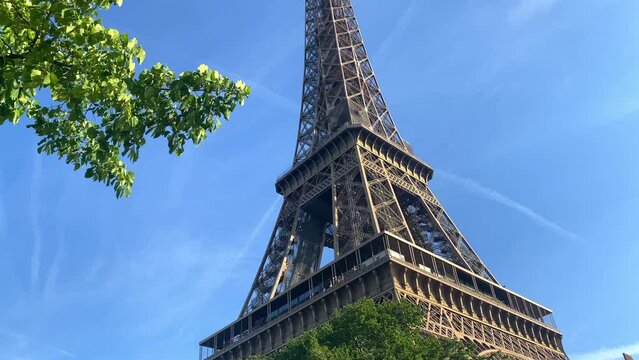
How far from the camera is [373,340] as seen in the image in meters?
25.6

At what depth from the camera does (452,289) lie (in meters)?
39.3

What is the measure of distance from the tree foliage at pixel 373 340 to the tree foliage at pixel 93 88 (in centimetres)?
1606

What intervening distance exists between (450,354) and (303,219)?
30.3 meters

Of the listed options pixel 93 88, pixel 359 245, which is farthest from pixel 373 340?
pixel 93 88

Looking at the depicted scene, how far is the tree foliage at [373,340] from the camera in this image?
23.9m

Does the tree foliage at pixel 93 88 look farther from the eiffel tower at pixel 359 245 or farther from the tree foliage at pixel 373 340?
the eiffel tower at pixel 359 245

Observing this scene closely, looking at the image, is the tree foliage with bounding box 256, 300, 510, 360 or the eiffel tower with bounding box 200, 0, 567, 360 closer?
the tree foliage with bounding box 256, 300, 510, 360

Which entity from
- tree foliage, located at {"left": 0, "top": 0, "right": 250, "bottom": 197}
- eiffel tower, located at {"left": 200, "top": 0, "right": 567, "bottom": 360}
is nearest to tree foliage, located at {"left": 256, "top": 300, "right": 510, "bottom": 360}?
eiffel tower, located at {"left": 200, "top": 0, "right": 567, "bottom": 360}

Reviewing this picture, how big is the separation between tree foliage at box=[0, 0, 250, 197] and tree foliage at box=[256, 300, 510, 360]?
52.7 ft

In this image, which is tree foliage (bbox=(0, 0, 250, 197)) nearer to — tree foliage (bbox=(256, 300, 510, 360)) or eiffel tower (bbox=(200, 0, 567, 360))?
tree foliage (bbox=(256, 300, 510, 360))

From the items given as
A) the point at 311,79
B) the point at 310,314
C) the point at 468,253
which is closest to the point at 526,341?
the point at 468,253

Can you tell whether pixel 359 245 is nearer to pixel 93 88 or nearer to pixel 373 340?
pixel 373 340

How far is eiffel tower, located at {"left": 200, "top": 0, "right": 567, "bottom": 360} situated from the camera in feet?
124

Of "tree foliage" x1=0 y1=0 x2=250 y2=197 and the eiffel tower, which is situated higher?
the eiffel tower
